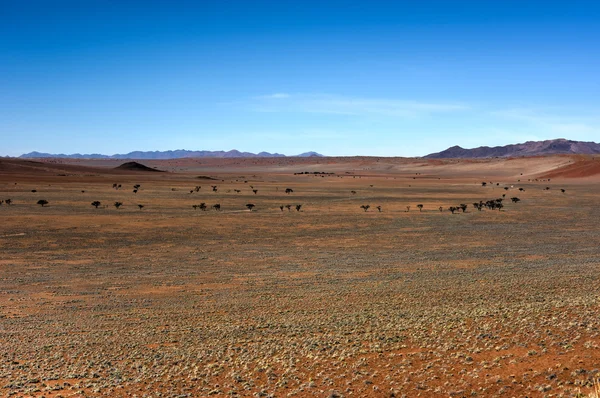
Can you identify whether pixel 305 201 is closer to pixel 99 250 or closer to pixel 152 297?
pixel 99 250

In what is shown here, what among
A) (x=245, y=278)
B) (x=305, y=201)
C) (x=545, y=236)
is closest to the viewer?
(x=245, y=278)

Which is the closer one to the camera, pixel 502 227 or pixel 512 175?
pixel 502 227

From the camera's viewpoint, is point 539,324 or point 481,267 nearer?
point 539,324

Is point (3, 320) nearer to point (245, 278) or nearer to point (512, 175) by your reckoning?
point (245, 278)

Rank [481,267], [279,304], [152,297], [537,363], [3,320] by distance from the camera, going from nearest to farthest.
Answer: [537,363] → [3,320] → [279,304] → [152,297] → [481,267]

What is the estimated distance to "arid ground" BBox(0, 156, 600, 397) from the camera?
1138 cm

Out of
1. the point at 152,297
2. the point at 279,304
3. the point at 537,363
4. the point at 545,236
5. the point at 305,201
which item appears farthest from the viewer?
the point at 305,201

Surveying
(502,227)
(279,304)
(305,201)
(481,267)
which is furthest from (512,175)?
(279,304)

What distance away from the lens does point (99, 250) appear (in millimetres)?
32250

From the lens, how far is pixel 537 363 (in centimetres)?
1118

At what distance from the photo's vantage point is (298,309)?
59.4ft

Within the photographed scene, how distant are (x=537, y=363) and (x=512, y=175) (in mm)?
145346

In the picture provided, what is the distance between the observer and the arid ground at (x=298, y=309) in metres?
11.4

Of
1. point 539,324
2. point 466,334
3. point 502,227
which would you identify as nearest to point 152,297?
point 466,334
